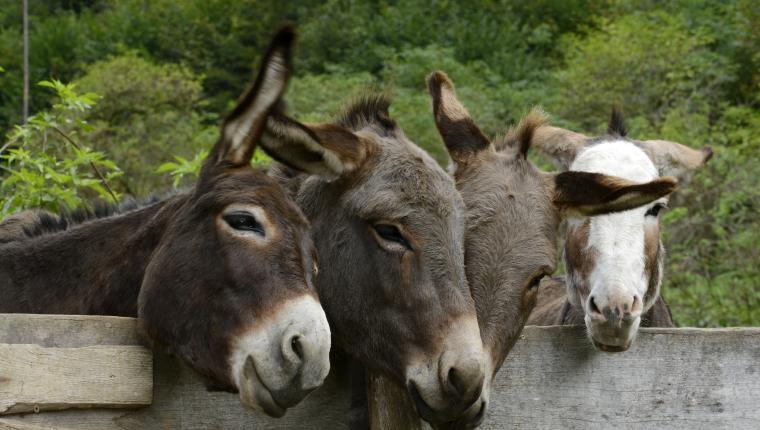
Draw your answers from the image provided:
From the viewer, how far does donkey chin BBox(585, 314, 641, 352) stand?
3.74 m

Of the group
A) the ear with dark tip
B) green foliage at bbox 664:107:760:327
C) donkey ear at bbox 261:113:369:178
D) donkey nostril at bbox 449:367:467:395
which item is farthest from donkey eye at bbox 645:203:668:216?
green foliage at bbox 664:107:760:327

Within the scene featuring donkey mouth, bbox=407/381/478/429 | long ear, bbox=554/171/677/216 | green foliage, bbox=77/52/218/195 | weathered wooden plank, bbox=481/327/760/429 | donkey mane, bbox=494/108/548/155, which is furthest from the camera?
green foliage, bbox=77/52/218/195

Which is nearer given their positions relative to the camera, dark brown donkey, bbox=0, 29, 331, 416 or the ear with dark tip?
dark brown donkey, bbox=0, 29, 331, 416

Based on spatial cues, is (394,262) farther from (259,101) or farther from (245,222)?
(259,101)

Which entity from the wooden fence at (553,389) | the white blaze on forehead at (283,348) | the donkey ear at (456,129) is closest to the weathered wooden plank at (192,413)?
the wooden fence at (553,389)

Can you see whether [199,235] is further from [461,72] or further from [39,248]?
[461,72]

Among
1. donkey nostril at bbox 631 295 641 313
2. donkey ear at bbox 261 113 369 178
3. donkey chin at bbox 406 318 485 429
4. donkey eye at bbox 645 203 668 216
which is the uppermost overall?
donkey ear at bbox 261 113 369 178

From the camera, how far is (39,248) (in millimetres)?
3848

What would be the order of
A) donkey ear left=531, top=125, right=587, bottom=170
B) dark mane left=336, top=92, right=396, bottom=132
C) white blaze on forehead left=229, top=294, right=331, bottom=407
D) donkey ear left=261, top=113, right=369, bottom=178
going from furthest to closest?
donkey ear left=531, top=125, right=587, bottom=170 < dark mane left=336, top=92, right=396, bottom=132 < donkey ear left=261, top=113, right=369, bottom=178 < white blaze on forehead left=229, top=294, right=331, bottom=407

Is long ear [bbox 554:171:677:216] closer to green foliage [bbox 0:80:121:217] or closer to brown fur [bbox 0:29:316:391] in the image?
brown fur [bbox 0:29:316:391]

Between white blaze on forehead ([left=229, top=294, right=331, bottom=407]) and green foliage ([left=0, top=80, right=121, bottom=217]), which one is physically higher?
white blaze on forehead ([left=229, top=294, right=331, bottom=407])

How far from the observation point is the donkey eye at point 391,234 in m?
3.27

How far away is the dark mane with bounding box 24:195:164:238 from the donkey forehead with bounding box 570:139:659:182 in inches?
80.0

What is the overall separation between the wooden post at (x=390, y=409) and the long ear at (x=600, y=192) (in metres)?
1.11
